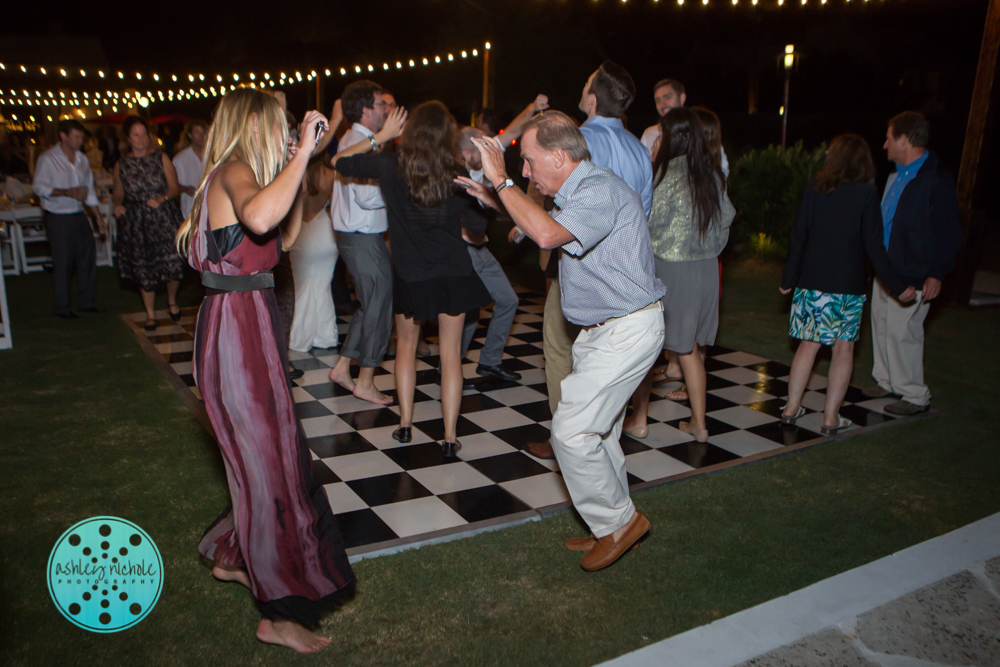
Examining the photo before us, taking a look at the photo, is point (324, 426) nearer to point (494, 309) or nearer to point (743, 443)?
point (494, 309)

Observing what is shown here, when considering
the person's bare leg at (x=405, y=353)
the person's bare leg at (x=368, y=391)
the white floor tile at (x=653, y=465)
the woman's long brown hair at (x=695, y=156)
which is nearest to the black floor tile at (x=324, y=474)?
the person's bare leg at (x=405, y=353)

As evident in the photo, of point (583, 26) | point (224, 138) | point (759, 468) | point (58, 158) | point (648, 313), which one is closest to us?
point (224, 138)

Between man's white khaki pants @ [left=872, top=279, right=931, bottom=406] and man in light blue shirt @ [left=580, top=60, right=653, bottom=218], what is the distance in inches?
75.6

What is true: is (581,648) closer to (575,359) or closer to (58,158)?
(575,359)

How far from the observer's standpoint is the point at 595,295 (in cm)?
249

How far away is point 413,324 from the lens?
364 cm

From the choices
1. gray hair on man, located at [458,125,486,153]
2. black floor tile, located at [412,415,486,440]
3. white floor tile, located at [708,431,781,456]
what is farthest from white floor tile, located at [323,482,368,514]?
white floor tile, located at [708,431,781,456]

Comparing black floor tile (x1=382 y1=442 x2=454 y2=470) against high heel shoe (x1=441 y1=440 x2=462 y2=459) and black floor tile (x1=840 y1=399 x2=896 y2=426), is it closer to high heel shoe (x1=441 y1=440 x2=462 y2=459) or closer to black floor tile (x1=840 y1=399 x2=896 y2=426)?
high heel shoe (x1=441 y1=440 x2=462 y2=459)

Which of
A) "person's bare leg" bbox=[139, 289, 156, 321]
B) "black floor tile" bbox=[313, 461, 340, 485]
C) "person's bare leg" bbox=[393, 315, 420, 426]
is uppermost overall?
"person's bare leg" bbox=[393, 315, 420, 426]

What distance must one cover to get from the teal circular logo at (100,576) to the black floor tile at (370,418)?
1.78 meters

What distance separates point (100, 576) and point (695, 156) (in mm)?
2966

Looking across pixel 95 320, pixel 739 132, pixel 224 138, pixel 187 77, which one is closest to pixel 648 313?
pixel 224 138

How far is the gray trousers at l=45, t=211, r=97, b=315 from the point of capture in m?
6.17

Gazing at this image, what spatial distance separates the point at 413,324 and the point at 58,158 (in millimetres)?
4282
